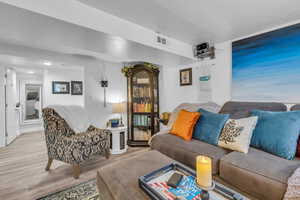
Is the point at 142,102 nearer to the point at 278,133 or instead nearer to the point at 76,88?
the point at 76,88

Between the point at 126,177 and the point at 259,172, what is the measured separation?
1.06 m

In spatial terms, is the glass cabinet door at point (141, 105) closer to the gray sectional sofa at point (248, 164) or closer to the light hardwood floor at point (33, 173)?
the light hardwood floor at point (33, 173)

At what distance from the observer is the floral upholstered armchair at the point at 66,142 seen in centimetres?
187

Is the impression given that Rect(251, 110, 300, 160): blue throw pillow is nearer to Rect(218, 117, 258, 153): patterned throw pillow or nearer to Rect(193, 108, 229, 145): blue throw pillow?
Rect(218, 117, 258, 153): patterned throw pillow

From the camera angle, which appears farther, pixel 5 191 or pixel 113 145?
pixel 113 145

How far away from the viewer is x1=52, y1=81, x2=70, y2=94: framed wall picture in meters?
3.93

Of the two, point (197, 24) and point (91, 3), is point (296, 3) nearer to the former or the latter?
point (197, 24)

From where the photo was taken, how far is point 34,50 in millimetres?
2461

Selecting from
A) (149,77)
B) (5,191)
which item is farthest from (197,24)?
(5,191)

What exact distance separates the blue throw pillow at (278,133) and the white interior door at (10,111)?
501cm

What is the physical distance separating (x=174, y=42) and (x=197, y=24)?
0.55 meters

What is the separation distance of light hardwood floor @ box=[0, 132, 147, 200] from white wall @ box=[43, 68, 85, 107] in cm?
147

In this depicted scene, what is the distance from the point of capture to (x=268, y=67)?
183 centimetres

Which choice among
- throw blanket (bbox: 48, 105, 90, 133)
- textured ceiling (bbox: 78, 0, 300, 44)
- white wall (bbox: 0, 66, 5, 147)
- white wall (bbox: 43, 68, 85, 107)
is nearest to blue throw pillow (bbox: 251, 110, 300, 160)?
textured ceiling (bbox: 78, 0, 300, 44)
